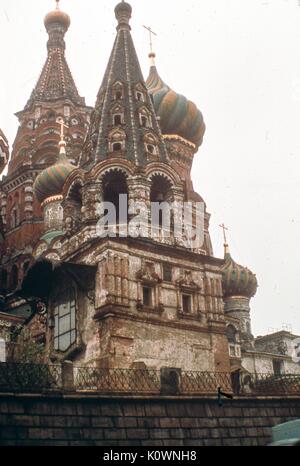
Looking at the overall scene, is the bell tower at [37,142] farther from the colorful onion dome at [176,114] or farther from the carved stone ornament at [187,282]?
the carved stone ornament at [187,282]

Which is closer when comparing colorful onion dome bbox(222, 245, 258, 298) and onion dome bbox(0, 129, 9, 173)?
onion dome bbox(0, 129, 9, 173)

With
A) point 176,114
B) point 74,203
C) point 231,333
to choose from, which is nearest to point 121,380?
point 74,203

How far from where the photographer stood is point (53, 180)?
3447 cm

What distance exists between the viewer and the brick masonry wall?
50.9 ft

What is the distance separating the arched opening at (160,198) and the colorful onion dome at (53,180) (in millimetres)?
9525

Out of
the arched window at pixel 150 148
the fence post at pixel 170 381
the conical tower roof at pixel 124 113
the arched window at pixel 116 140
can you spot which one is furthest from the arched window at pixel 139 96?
the fence post at pixel 170 381

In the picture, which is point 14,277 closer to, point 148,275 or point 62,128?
point 62,128

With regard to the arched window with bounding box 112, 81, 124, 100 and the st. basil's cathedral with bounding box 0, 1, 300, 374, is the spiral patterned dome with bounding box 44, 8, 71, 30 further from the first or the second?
the arched window with bounding box 112, 81, 124, 100

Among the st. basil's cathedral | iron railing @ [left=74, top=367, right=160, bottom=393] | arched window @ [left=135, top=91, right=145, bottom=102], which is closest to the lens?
iron railing @ [left=74, top=367, right=160, bottom=393]

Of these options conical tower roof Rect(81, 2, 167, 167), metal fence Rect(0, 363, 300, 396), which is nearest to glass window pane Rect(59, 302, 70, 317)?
metal fence Rect(0, 363, 300, 396)

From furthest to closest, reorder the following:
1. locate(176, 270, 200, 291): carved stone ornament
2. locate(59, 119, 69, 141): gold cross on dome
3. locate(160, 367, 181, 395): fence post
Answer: locate(59, 119, 69, 141): gold cross on dome → locate(176, 270, 200, 291): carved stone ornament → locate(160, 367, 181, 395): fence post

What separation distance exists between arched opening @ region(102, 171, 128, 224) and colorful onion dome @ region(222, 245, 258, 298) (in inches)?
537

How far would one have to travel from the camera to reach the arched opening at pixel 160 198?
24891mm

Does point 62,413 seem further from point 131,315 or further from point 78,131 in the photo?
point 78,131
